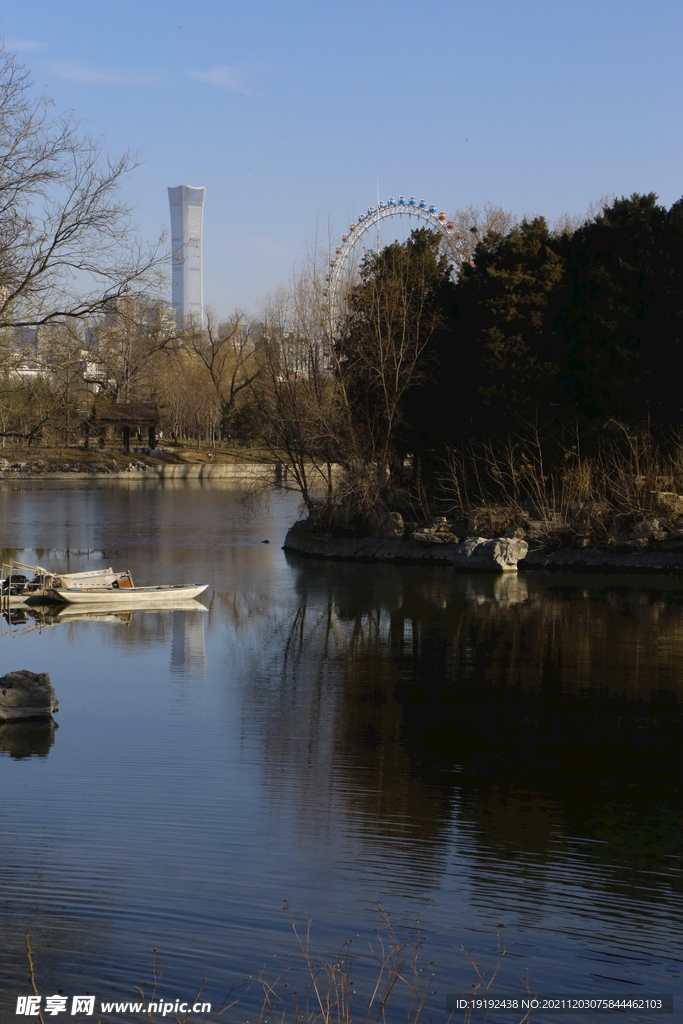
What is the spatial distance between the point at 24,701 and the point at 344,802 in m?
4.49

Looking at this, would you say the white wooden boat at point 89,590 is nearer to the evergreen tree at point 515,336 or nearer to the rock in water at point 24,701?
the rock in water at point 24,701

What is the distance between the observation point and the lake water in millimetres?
6625

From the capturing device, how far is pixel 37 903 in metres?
7.17

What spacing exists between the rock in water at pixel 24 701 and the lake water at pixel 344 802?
300 millimetres

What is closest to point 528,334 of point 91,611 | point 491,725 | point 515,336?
point 515,336

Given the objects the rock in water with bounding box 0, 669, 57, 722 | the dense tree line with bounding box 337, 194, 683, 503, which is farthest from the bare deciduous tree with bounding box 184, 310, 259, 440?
the rock in water with bounding box 0, 669, 57, 722

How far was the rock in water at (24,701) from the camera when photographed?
12109 millimetres

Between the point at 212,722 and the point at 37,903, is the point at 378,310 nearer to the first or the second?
the point at 212,722

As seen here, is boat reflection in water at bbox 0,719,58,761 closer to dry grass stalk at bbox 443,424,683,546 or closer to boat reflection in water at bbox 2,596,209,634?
boat reflection in water at bbox 2,596,209,634

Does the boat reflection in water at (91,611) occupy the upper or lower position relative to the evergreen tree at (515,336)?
lower

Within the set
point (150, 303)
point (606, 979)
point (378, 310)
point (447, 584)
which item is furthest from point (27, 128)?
point (378, 310)

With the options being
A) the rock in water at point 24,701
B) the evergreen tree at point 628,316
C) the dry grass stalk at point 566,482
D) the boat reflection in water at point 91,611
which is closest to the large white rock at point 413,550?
the dry grass stalk at point 566,482

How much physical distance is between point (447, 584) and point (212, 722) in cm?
1325

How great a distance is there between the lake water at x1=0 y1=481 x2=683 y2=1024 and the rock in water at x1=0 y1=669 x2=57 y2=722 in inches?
11.8
